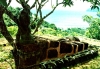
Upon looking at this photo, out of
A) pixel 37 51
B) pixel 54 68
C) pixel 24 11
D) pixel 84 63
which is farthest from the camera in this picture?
pixel 84 63

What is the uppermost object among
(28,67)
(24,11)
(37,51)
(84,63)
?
(24,11)

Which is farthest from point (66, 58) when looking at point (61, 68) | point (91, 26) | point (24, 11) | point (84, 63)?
point (91, 26)

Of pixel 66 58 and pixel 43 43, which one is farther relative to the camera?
pixel 66 58

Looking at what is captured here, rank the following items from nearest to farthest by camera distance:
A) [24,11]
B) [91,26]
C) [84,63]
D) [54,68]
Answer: [24,11] < [54,68] < [84,63] < [91,26]

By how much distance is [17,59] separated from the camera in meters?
5.07

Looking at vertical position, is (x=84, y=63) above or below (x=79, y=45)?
below

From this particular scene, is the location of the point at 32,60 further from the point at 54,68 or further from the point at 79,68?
the point at 79,68

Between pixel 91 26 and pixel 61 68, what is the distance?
18819mm

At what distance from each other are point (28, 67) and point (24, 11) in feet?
5.08

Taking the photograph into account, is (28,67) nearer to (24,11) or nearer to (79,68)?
(24,11)

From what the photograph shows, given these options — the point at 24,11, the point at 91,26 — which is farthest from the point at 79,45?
the point at 91,26

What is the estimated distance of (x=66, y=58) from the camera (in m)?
9.66

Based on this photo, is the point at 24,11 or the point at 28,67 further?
the point at 28,67

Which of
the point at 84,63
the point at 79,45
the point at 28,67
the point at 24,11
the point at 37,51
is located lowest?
the point at 84,63
